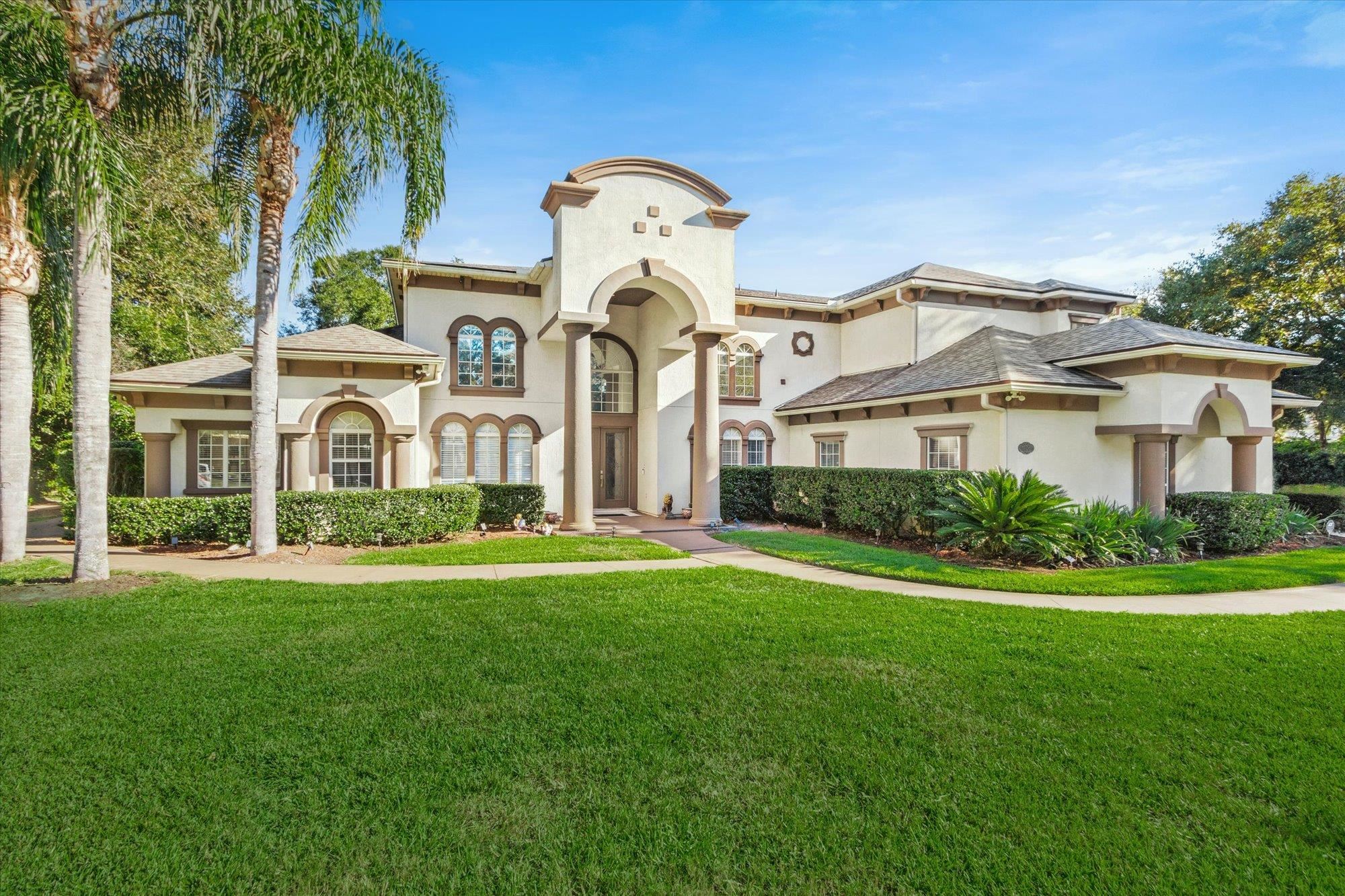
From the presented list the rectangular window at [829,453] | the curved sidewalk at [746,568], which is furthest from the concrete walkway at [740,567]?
the rectangular window at [829,453]

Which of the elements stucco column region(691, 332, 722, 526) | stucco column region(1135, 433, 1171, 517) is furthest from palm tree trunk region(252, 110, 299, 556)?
stucco column region(1135, 433, 1171, 517)

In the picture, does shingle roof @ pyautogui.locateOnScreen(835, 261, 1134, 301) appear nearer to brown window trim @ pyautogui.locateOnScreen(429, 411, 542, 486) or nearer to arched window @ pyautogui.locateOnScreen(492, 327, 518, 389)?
arched window @ pyautogui.locateOnScreen(492, 327, 518, 389)

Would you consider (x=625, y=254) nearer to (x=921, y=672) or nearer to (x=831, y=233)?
(x=831, y=233)

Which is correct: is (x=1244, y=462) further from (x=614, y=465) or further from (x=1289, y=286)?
(x=614, y=465)

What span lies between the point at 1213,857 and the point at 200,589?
9.91m

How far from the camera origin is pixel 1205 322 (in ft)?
81.6

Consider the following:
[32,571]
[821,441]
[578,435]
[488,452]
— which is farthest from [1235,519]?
[32,571]

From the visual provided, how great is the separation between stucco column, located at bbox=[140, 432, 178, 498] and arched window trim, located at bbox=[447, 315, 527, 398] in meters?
6.16

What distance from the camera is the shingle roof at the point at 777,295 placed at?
782 inches

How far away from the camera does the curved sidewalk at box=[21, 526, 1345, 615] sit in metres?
7.95

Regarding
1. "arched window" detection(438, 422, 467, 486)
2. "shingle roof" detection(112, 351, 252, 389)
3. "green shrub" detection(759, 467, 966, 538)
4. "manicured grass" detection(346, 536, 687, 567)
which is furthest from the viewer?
"arched window" detection(438, 422, 467, 486)

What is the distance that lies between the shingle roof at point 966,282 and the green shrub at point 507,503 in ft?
38.7

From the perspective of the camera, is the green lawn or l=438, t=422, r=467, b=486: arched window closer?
the green lawn

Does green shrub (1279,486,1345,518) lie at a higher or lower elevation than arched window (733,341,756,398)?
lower
